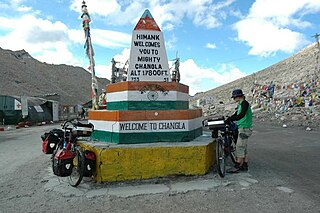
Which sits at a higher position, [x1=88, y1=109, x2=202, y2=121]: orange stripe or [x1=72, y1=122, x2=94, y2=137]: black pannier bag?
[x1=88, y1=109, x2=202, y2=121]: orange stripe

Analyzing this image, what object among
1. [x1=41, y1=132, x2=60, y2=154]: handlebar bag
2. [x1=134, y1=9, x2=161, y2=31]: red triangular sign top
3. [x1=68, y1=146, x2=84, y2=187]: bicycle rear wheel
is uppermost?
[x1=134, y1=9, x2=161, y2=31]: red triangular sign top

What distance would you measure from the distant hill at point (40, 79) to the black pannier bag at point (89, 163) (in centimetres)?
4541

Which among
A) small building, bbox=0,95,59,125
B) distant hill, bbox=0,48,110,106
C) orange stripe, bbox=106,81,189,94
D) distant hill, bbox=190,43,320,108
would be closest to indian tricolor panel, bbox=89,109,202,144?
orange stripe, bbox=106,81,189,94

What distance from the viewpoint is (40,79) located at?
70.0 m

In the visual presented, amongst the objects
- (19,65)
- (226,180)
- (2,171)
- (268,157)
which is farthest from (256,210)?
(19,65)

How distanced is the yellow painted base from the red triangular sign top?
2.69 metres

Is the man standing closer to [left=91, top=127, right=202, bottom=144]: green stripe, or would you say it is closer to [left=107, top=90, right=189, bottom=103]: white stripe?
[left=91, top=127, right=202, bottom=144]: green stripe

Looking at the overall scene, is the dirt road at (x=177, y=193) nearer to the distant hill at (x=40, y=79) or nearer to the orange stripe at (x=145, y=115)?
the orange stripe at (x=145, y=115)

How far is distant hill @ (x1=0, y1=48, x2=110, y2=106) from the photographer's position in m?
55.6

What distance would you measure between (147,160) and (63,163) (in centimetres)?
149

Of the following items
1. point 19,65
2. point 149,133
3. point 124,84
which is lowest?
point 149,133

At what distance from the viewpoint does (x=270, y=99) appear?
96.4 ft

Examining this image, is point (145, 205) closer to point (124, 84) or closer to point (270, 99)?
point (124, 84)

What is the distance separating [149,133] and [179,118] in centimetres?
70
